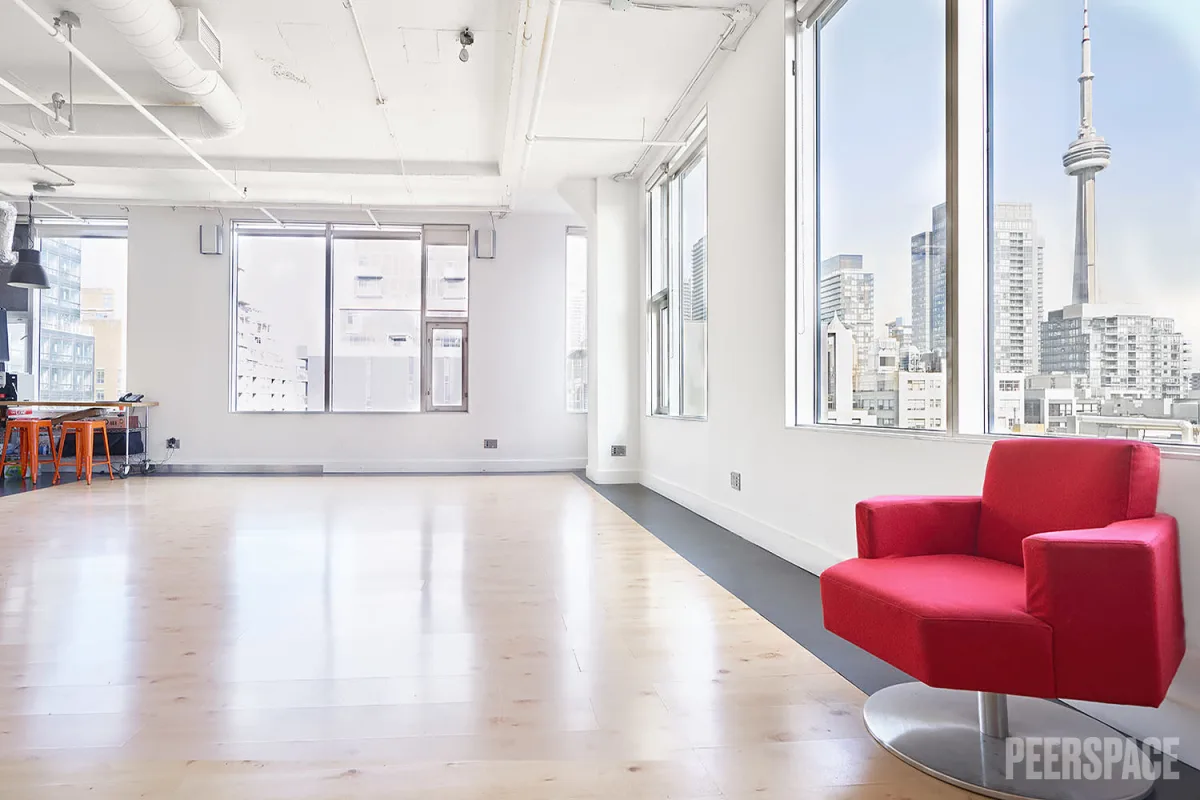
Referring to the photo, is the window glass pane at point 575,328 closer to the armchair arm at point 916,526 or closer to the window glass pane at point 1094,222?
the window glass pane at point 1094,222

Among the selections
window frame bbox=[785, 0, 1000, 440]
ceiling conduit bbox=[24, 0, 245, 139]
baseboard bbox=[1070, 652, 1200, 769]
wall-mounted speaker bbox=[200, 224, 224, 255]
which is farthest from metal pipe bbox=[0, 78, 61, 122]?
baseboard bbox=[1070, 652, 1200, 769]

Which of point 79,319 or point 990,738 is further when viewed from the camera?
point 79,319

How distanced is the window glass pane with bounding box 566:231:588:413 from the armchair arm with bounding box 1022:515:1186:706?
335 inches

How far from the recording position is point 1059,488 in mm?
2148

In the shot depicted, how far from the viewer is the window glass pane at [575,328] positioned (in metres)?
10.1

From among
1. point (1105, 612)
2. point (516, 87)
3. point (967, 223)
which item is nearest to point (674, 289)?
point (516, 87)

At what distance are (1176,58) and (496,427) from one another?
27.8ft

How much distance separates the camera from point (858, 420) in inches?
153

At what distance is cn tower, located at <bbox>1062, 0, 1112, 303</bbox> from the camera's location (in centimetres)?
243

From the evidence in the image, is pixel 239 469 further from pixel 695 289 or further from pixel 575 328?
pixel 695 289

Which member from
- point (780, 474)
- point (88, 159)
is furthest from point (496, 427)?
point (780, 474)

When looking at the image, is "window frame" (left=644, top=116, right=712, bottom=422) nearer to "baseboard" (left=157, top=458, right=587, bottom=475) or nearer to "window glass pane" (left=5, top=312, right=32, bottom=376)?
"baseboard" (left=157, top=458, right=587, bottom=475)

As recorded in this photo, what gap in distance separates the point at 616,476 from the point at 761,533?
12.4ft

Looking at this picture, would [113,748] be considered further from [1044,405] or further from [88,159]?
[88,159]
